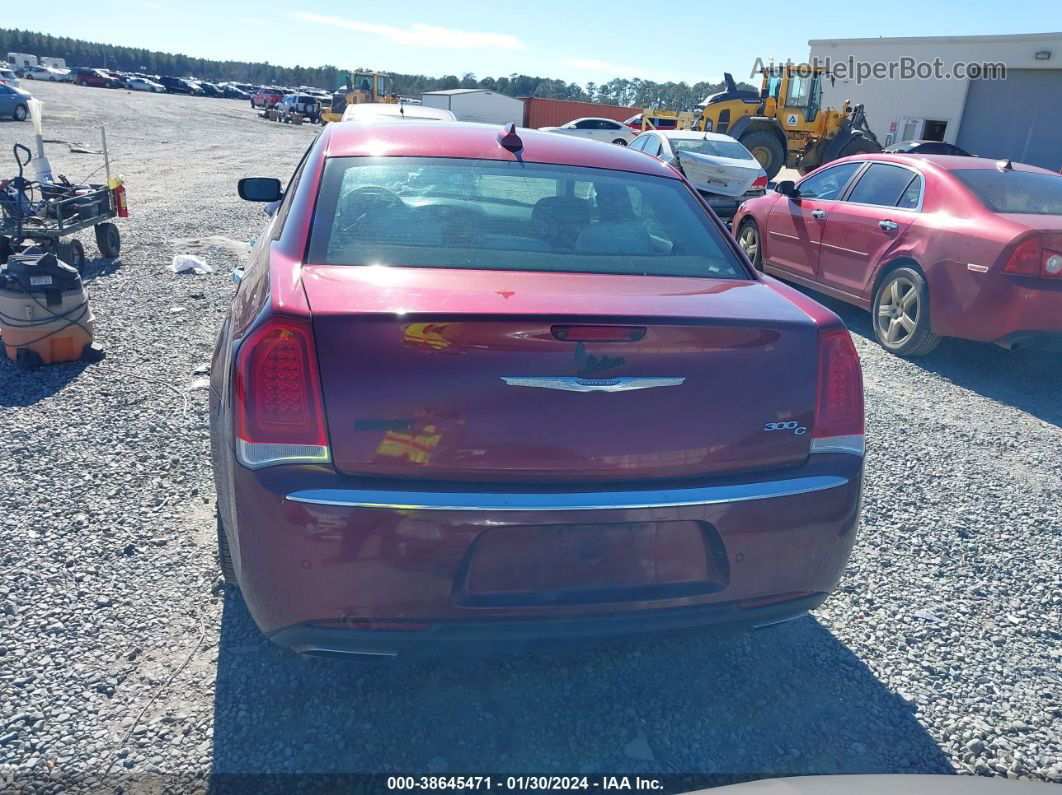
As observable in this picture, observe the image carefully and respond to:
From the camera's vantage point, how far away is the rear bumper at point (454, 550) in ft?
6.34

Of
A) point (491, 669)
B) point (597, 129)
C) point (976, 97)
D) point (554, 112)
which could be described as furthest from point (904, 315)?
point (554, 112)

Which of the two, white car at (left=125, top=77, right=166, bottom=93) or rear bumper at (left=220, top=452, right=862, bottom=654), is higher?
white car at (left=125, top=77, right=166, bottom=93)

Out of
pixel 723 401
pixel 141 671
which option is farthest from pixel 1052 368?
pixel 141 671

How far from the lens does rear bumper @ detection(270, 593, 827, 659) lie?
201 centimetres

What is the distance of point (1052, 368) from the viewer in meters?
6.30

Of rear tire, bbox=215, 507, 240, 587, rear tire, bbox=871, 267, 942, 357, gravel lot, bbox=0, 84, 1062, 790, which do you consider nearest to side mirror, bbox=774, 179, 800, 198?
rear tire, bbox=871, 267, 942, 357

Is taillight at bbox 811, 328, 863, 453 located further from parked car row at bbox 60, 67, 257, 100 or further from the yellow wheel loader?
parked car row at bbox 60, 67, 257, 100

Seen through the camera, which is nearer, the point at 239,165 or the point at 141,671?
the point at 141,671

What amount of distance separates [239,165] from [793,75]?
14.2 meters

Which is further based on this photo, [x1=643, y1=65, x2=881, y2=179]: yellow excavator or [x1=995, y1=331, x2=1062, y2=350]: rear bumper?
[x1=643, y1=65, x2=881, y2=179]: yellow excavator

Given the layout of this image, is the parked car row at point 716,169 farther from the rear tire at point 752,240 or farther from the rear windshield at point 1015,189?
the rear windshield at point 1015,189

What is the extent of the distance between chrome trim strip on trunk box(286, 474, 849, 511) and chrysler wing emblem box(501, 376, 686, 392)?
270 mm

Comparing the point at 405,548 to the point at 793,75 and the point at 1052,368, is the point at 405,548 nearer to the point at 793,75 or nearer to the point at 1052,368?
the point at 1052,368

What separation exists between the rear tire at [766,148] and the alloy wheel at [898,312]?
14404 mm
